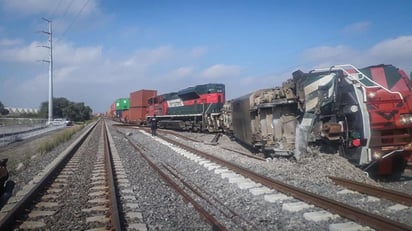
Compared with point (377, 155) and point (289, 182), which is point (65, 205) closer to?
point (289, 182)

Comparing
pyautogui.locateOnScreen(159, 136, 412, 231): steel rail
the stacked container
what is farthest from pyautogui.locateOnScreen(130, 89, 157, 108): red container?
pyautogui.locateOnScreen(159, 136, 412, 231): steel rail

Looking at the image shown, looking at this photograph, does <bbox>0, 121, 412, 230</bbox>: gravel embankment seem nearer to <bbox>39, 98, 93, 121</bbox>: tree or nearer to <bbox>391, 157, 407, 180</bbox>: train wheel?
<bbox>391, 157, 407, 180</bbox>: train wheel

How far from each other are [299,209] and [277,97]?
609cm

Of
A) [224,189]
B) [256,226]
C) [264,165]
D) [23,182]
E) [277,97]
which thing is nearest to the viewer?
[256,226]

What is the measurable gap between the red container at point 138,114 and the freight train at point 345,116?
30.6 m

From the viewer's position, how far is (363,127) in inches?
323

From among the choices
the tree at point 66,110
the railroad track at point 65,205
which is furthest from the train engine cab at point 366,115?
the tree at point 66,110

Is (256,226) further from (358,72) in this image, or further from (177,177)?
(358,72)

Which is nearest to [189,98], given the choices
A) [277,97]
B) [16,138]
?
[16,138]

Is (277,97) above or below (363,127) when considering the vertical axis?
above

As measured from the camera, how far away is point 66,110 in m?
92.6

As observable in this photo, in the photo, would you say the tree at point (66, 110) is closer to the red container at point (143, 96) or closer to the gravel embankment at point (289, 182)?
the red container at point (143, 96)

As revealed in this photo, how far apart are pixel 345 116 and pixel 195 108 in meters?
19.2

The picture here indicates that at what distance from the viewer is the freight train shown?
8133 mm
